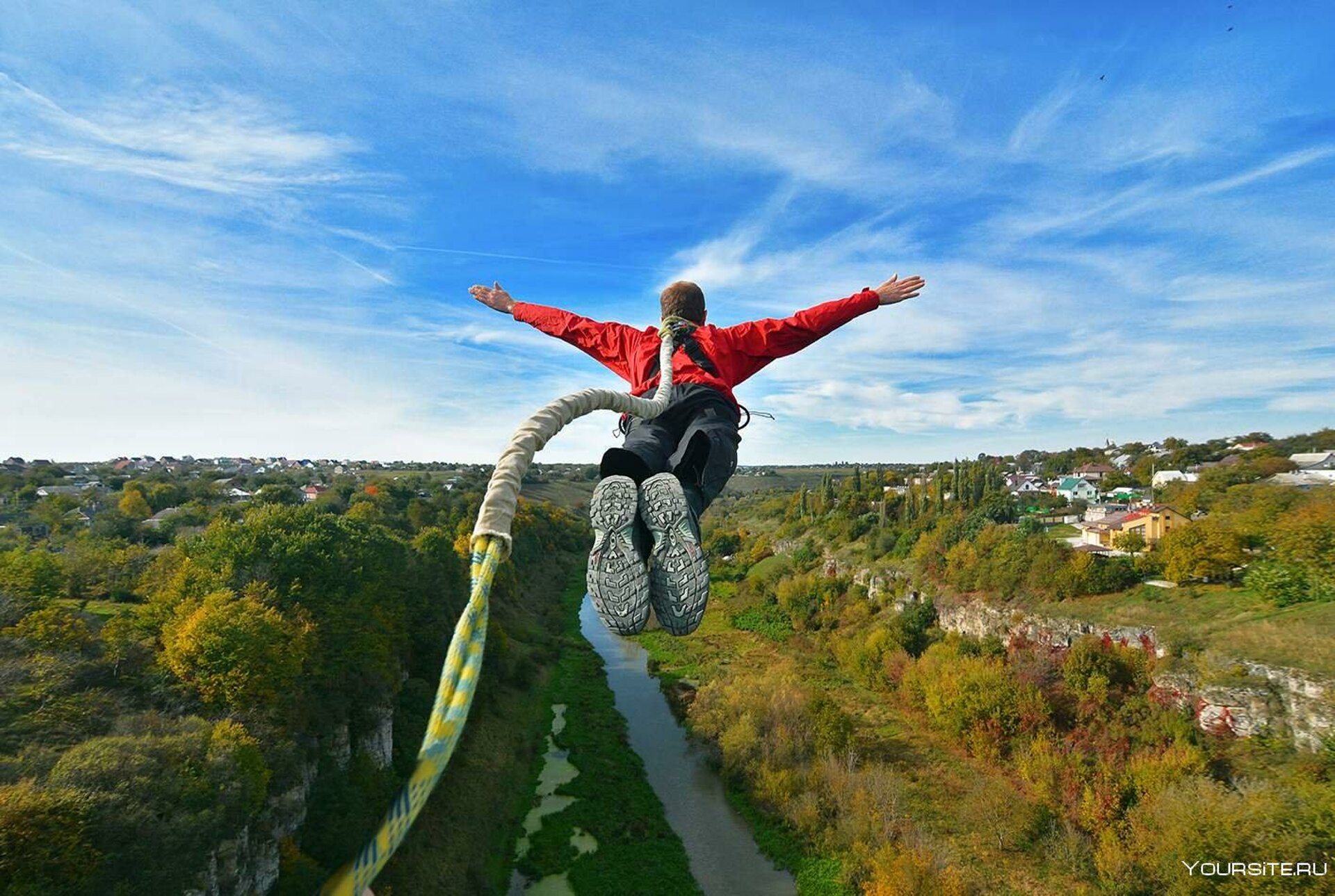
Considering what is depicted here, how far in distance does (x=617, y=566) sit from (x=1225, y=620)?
2727cm

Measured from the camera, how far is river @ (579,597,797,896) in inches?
606

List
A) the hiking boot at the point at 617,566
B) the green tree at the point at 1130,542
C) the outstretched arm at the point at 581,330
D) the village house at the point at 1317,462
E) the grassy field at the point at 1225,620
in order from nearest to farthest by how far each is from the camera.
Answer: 1. the hiking boot at the point at 617,566
2. the outstretched arm at the point at 581,330
3. the grassy field at the point at 1225,620
4. the green tree at the point at 1130,542
5. the village house at the point at 1317,462

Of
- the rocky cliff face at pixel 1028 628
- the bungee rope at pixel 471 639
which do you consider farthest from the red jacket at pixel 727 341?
the rocky cliff face at pixel 1028 628

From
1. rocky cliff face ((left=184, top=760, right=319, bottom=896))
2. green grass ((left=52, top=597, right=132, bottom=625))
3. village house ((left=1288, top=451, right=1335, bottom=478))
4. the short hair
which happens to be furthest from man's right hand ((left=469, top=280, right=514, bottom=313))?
village house ((left=1288, top=451, right=1335, bottom=478))

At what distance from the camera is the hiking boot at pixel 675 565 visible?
9.14 feet

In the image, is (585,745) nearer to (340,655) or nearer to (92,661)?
(340,655)

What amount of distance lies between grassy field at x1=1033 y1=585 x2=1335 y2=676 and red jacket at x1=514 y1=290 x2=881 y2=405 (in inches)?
900

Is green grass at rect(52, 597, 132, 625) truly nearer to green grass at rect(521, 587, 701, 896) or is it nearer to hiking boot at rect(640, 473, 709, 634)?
green grass at rect(521, 587, 701, 896)

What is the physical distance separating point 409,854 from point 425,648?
9.15 m

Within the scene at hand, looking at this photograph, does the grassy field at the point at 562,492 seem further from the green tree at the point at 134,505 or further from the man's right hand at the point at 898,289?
the man's right hand at the point at 898,289

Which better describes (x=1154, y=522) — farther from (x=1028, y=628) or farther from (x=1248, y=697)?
(x=1248, y=697)

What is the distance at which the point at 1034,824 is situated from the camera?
16875 millimetres

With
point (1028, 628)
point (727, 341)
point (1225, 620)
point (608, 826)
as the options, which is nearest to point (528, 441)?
point (727, 341)

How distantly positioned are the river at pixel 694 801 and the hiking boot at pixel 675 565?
9.52 m
